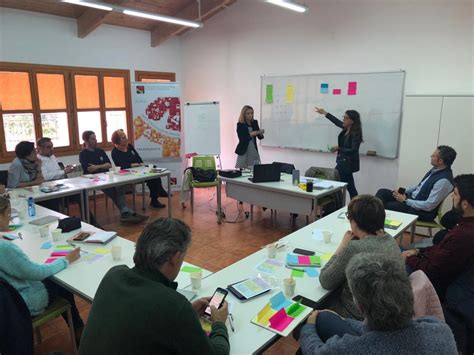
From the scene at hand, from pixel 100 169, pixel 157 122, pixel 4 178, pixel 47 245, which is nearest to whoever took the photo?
pixel 47 245

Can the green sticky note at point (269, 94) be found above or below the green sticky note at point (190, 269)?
above

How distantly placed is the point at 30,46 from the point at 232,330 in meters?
5.78

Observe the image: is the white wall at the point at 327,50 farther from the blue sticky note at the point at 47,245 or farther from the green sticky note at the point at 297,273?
the blue sticky note at the point at 47,245

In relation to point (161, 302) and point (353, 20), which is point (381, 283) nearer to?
point (161, 302)

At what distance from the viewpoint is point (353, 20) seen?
18.0ft

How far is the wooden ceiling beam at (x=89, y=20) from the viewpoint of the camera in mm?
5766

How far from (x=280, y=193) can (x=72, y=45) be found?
441 centimetres

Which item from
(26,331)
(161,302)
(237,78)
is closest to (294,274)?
(161,302)

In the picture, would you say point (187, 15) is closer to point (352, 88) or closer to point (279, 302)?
point (352, 88)

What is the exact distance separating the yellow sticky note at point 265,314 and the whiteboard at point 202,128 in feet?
17.6

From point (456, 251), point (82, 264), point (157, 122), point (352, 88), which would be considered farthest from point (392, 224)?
point (157, 122)

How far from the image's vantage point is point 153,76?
7.43 metres

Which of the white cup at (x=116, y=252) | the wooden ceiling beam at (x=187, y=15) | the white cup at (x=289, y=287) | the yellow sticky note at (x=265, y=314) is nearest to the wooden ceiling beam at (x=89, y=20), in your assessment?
the wooden ceiling beam at (x=187, y=15)

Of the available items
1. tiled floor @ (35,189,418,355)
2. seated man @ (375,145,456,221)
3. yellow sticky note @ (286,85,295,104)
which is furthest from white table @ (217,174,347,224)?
yellow sticky note @ (286,85,295,104)
